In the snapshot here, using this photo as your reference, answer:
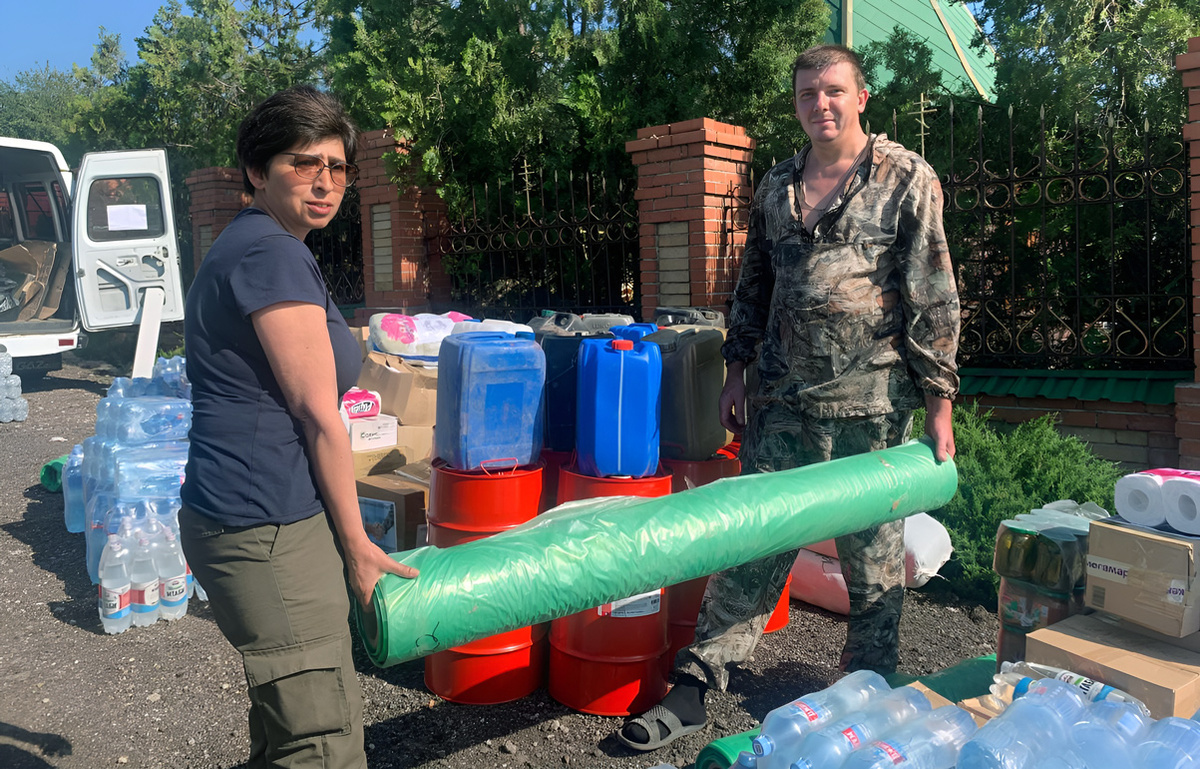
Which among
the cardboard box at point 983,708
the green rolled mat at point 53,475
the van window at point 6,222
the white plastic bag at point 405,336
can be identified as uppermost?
the van window at point 6,222

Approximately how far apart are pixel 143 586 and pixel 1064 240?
19.0 feet

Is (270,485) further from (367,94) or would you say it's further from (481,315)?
(367,94)

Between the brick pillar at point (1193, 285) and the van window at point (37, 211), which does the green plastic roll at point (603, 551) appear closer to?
the brick pillar at point (1193, 285)

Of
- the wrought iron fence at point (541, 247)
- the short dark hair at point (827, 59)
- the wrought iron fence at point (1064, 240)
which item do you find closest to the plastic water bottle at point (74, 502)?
the wrought iron fence at point (541, 247)

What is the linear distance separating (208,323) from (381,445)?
300cm

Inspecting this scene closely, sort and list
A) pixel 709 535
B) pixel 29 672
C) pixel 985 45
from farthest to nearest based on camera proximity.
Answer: pixel 985 45 < pixel 29 672 < pixel 709 535

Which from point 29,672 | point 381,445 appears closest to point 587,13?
point 381,445

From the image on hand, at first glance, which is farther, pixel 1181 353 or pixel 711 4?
pixel 711 4

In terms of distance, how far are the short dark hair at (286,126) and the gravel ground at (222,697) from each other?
206 cm

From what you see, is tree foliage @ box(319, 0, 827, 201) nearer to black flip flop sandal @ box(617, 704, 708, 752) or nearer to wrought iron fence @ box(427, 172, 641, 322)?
wrought iron fence @ box(427, 172, 641, 322)

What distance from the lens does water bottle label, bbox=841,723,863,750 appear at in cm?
183

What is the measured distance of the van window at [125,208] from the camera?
955cm

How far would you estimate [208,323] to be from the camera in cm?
178

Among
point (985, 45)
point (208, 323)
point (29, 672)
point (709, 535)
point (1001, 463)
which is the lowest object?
point (29, 672)
